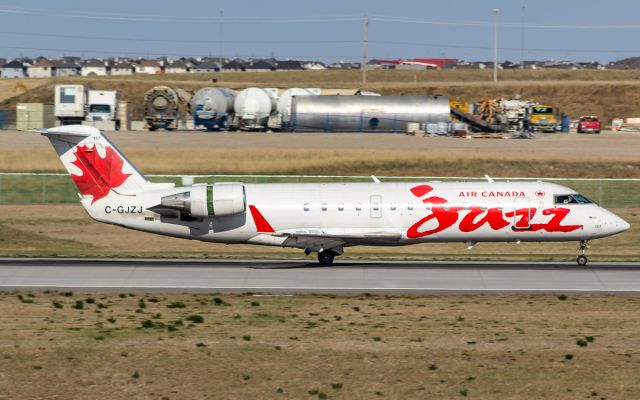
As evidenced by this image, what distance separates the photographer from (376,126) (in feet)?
351

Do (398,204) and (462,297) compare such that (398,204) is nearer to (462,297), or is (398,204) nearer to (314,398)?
(462,297)

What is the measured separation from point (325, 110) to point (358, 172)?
30.5 m

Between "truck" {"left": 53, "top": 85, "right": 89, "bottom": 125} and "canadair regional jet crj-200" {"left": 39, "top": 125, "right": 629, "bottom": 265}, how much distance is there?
7007cm

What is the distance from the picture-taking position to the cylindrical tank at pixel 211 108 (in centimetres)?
11369

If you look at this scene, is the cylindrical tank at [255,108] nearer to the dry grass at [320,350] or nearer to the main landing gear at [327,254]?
the main landing gear at [327,254]

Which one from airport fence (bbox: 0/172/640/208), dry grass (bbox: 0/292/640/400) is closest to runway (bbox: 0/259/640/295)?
dry grass (bbox: 0/292/640/400)

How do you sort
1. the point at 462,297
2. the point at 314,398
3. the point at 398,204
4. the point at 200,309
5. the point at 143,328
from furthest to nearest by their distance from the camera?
the point at 398,204
the point at 462,297
the point at 200,309
the point at 143,328
the point at 314,398

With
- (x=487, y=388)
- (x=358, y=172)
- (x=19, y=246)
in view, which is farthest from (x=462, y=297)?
(x=358, y=172)

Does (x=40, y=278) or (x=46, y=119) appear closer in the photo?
(x=40, y=278)

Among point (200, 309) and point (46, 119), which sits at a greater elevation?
point (46, 119)

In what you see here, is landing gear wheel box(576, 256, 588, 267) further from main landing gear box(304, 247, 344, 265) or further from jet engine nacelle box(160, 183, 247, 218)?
jet engine nacelle box(160, 183, 247, 218)

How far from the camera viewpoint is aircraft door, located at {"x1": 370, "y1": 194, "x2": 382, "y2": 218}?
41.7 meters

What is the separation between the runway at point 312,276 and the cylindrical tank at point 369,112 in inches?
2496

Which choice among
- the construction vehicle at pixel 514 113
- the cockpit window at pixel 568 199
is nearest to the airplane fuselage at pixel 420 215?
the cockpit window at pixel 568 199
